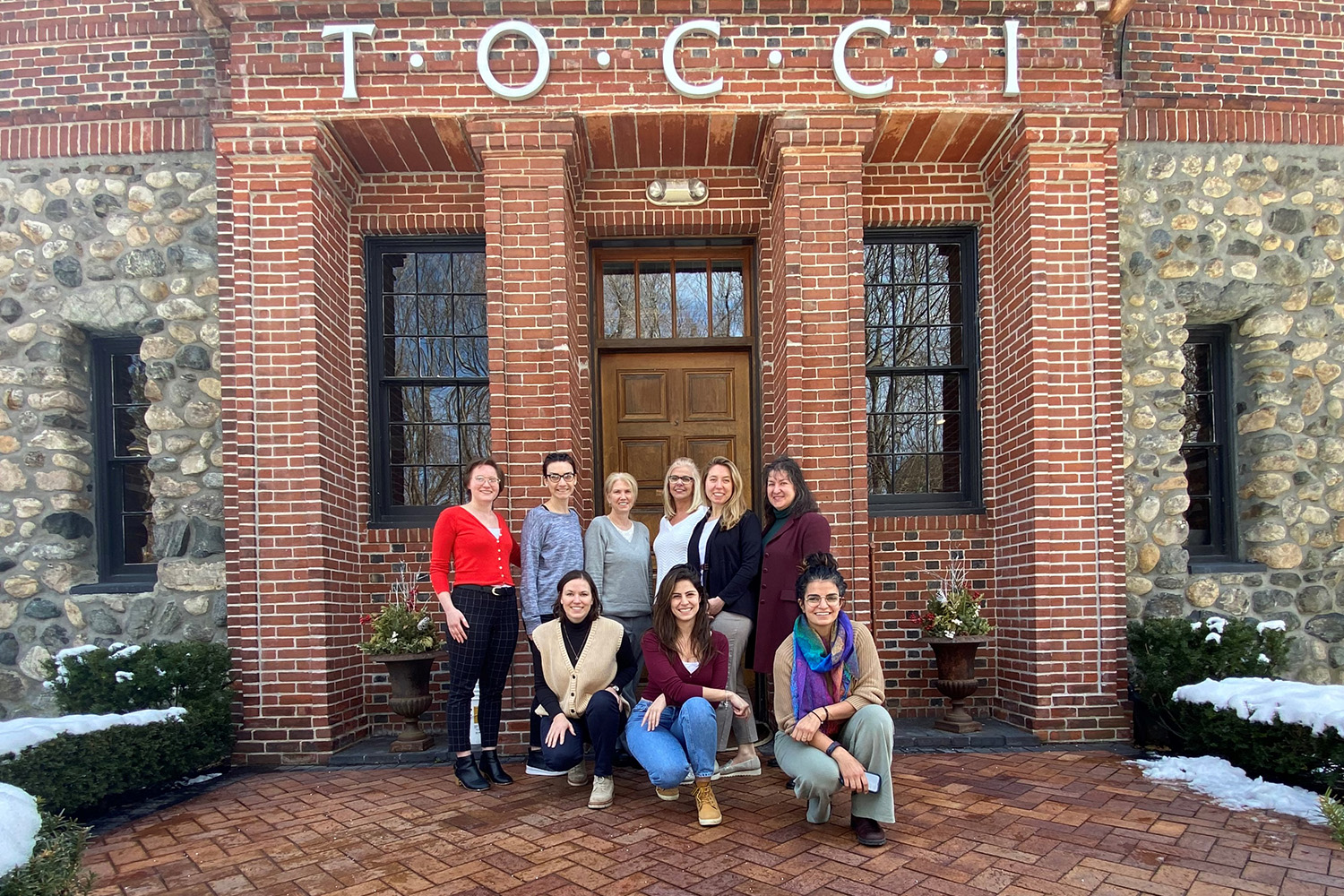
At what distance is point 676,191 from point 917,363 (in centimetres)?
223

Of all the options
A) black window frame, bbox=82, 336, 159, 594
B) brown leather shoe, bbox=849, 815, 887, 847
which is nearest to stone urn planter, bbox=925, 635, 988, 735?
brown leather shoe, bbox=849, 815, 887, 847

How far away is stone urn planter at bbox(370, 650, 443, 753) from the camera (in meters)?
5.30

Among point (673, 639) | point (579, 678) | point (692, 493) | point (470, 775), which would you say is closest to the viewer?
point (673, 639)

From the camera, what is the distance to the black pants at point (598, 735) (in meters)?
4.22

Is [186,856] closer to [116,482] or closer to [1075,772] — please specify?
[116,482]

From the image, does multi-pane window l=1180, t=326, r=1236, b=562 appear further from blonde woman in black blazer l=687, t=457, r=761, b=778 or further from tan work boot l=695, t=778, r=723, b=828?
tan work boot l=695, t=778, r=723, b=828

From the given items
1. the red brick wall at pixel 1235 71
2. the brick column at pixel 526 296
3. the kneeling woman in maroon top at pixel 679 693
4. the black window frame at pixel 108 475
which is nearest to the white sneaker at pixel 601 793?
the kneeling woman in maroon top at pixel 679 693

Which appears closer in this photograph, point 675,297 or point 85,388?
point 85,388

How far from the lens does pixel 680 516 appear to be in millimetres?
4973

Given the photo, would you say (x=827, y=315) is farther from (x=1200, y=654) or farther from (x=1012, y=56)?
(x=1200, y=654)

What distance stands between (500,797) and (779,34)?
195 inches

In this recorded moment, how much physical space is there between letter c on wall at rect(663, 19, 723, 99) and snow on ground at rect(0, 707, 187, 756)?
4881mm

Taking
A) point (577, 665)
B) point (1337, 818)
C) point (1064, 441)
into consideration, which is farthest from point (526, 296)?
point (1337, 818)

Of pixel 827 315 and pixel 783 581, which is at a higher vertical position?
pixel 827 315
